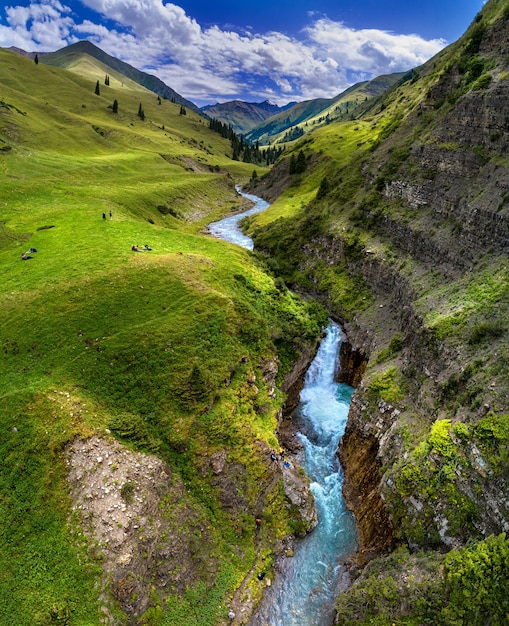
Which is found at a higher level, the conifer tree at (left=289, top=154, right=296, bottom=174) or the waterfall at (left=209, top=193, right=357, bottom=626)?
the conifer tree at (left=289, top=154, right=296, bottom=174)

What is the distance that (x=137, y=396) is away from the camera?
34.2m

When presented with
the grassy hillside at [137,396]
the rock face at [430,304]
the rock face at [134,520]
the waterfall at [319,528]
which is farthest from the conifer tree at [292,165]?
the rock face at [134,520]

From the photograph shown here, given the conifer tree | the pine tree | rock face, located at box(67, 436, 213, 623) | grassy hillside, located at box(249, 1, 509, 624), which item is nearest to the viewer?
grassy hillside, located at box(249, 1, 509, 624)

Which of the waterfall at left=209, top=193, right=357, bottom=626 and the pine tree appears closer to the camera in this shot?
the waterfall at left=209, top=193, right=357, bottom=626

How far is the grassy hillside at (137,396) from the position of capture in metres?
24.5

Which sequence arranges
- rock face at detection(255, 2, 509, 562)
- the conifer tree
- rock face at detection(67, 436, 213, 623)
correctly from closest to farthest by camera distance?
1. rock face at detection(67, 436, 213, 623)
2. rock face at detection(255, 2, 509, 562)
3. the conifer tree

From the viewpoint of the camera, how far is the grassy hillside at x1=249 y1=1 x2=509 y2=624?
78.1 feet

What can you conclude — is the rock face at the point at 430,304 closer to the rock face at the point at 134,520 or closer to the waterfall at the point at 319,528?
the waterfall at the point at 319,528

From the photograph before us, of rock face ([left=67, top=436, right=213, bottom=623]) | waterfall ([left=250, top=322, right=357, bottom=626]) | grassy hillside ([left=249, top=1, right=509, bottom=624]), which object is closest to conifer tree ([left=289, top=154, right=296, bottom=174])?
grassy hillside ([left=249, top=1, right=509, bottom=624])

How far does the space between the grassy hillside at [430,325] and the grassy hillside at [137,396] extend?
9.01 m

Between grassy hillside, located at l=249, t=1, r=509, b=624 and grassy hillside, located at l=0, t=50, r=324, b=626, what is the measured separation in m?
9.01

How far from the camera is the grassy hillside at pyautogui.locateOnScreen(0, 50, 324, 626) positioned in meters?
24.5

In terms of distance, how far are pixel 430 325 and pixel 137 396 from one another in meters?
29.5

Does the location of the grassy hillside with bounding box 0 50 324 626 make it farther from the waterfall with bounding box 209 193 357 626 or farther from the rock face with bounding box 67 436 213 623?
the waterfall with bounding box 209 193 357 626
